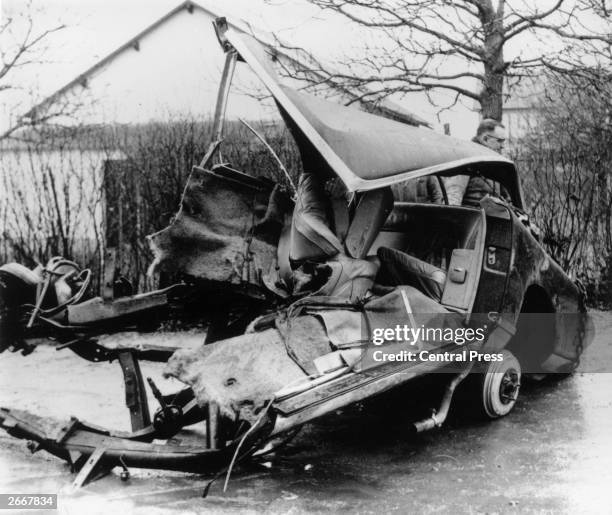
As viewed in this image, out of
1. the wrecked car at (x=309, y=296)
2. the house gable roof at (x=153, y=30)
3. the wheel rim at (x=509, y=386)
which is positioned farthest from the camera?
the house gable roof at (x=153, y=30)

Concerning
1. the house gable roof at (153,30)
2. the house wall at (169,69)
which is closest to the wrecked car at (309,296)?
the house gable roof at (153,30)

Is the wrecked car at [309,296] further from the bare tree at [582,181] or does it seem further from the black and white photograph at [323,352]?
the bare tree at [582,181]

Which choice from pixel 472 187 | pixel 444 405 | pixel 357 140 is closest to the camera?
pixel 357 140

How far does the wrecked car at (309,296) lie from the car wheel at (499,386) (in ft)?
0.04

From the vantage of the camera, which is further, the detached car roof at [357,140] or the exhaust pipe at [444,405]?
the exhaust pipe at [444,405]

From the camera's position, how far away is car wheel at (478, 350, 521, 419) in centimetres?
499

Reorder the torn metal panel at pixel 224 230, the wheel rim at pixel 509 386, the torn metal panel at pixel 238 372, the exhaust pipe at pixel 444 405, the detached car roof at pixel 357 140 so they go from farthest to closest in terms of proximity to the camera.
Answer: the wheel rim at pixel 509 386
the torn metal panel at pixel 224 230
the exhaust pipe at pixel 444 405
the detached car roof at pixel 357 140
the torn metal panel at pixel 238 372

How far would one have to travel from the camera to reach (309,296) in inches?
168

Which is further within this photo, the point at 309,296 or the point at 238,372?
the point at 309,296

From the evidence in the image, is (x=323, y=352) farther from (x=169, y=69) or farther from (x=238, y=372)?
(x=169, y=69)

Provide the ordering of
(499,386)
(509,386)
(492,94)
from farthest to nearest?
(492,94), (509,386), (499,386)

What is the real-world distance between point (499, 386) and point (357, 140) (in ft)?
7.19

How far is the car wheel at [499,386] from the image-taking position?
499 centimetres

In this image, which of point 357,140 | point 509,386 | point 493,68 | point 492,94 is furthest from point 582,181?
point 357,140
